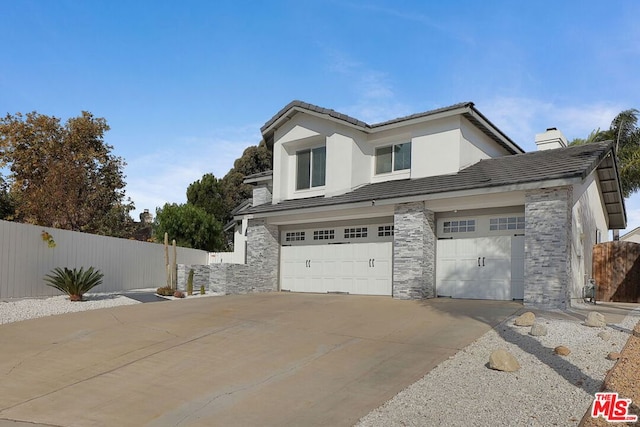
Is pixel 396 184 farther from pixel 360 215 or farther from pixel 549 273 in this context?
pixel 549 273

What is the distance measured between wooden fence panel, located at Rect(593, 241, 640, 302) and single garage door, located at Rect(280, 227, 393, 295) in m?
7.23

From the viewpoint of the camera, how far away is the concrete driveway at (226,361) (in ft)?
21.4

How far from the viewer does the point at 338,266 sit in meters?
17.5

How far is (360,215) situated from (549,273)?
6615 millimetres

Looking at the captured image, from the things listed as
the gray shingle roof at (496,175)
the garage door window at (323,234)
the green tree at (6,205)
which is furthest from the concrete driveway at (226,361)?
the green tree at (6,205)

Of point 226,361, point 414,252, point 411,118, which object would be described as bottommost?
point 226,361

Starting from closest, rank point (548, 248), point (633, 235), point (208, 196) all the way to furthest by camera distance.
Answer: point (548, 248)
point (633, 235)
point (208, 196)

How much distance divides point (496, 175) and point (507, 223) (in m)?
1.41

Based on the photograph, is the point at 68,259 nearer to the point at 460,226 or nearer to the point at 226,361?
the point at 226,361

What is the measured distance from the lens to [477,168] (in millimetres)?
15961

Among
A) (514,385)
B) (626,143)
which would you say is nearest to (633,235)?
(626,143)

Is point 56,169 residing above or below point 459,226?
above

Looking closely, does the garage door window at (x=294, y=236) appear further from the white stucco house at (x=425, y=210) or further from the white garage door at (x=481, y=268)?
the white garage door at (x=481, y=268)

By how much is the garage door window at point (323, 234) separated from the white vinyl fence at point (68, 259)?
26.4 feet
